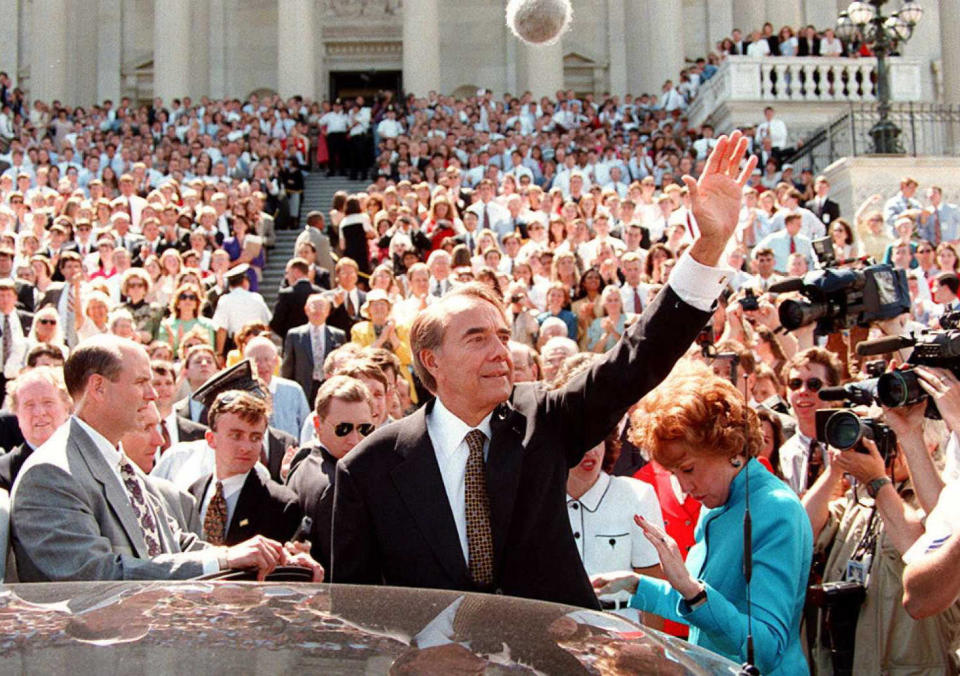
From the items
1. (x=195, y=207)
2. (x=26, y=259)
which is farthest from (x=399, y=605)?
(x=195, y=207)

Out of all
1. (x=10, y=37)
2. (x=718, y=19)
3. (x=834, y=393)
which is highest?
(x=718, y=19)

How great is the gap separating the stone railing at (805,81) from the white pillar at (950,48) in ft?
22.3

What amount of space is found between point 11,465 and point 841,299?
4.07 metres

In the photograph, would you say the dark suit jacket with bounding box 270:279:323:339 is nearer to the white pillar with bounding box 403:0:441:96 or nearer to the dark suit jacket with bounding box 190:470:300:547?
the dark suit jacket with bounding box 190:470:300:547

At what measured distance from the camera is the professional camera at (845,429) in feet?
13.2

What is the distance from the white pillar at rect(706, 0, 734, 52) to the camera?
123 feet

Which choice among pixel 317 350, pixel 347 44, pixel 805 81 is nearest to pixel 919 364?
pixel 317 350

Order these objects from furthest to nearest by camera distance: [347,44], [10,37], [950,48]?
[347,44]
[10,37]
[950,48]

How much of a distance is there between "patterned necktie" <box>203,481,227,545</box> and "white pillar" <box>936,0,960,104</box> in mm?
30437

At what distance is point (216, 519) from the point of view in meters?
5.88

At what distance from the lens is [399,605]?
2.69 m

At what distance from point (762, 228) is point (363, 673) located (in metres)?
14.4

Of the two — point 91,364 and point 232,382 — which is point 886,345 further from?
point 232,382

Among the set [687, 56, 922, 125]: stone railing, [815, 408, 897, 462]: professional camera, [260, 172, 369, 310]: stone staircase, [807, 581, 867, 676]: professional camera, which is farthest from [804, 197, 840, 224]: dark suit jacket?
[815, 408, 897, 462]: professional camera
